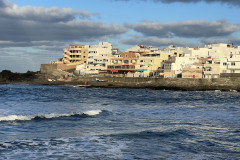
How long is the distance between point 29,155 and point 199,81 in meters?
85.8

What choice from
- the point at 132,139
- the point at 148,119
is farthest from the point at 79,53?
the point at 132,139

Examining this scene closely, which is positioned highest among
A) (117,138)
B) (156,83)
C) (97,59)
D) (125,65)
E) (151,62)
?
(97,59)

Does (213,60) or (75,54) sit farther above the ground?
(75,54)

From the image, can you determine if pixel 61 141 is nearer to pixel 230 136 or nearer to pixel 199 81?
pixel 230 136

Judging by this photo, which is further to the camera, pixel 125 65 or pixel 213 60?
pixel 125 65

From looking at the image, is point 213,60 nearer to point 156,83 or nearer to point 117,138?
point 156,83

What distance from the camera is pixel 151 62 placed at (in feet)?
412

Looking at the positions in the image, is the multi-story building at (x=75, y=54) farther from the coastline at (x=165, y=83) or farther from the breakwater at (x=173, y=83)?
the breakwater at (x=173, y=83)

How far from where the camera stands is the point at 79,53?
154 metres

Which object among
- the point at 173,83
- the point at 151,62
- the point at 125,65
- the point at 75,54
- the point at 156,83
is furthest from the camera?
the point at 75,54

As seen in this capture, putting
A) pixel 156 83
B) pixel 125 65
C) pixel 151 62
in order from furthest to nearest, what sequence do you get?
pixel 125 65 < pixel 151 62 < pixel 156 83

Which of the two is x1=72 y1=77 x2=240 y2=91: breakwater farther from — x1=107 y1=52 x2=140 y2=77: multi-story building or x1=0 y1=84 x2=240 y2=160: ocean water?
x1=0 y1=84 x2=240 y2=160: ocean water

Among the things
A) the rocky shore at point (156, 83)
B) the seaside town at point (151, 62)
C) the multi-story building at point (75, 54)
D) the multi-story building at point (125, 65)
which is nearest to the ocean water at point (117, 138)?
the rocky shore at point (156, 83)

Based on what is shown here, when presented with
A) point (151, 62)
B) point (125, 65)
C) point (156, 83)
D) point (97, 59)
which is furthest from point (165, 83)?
point (97, 59)
